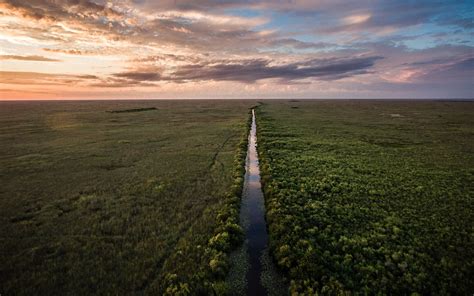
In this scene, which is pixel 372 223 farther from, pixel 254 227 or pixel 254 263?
pixel 254 263

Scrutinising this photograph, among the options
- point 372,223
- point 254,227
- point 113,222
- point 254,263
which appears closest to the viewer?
point 254,263

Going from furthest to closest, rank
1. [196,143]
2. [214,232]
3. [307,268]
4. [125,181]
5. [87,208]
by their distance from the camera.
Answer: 1. [196,143]
2. [125,181]
3. [87,208]
4. [214,232]
5. [307,268]

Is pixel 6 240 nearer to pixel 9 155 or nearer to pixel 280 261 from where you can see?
pixel 280 261

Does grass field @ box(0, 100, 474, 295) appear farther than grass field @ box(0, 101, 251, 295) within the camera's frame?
No

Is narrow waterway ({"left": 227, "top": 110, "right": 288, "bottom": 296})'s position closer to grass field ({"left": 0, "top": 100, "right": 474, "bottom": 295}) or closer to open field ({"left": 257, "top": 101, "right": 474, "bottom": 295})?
grass field ({"left": 0, "top": 100, "right": 474, "bottom": 295})

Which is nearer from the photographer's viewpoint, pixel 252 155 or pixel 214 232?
pixel 214 232

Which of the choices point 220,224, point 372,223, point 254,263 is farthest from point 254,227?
point 372,223

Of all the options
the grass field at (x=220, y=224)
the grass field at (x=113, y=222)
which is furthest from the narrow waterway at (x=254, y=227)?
the grass field at (x=113, y=222)

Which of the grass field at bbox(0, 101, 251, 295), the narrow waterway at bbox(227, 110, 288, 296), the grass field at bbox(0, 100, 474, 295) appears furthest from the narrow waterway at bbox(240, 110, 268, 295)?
the grass field at bbox(0, 101, 251, 295)

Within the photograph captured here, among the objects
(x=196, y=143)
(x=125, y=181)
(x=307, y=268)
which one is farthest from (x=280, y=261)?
(x=196, y=143)

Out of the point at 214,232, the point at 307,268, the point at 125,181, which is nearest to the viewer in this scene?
the point at 307,268

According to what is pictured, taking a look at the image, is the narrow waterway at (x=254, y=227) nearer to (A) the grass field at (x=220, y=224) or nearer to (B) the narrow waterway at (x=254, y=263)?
(B) the narrow waterway at (x=254, y=263)
